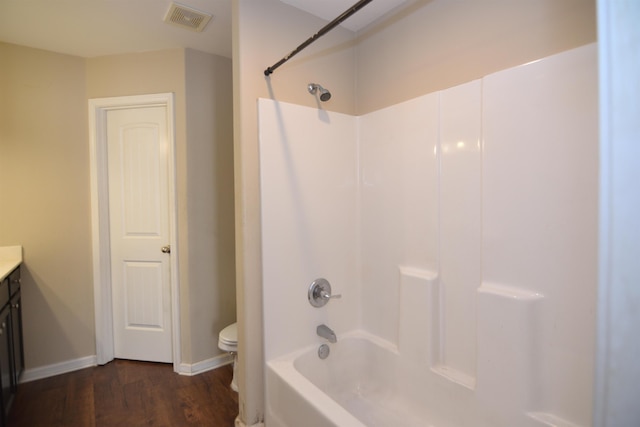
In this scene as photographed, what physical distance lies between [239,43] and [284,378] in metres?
1.61

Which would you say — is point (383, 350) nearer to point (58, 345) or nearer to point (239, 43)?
point (239, 43)

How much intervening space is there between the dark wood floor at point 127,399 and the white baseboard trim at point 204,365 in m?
0.04

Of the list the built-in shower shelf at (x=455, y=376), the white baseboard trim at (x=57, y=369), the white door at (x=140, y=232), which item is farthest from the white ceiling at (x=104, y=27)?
the white baseboard trim at (x=57, y=369)

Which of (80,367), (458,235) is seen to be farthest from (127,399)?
(458,235)

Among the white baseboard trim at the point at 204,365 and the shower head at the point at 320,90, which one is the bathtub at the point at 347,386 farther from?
the shower head at the point at 320,90

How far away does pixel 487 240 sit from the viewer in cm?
125

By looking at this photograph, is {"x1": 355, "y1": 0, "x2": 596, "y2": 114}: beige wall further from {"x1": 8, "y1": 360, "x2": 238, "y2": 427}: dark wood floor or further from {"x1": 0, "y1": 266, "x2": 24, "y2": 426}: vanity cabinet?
{"x1": 0, "y1": 266, "x2": 24, "y2": 426}: vanity cabinet

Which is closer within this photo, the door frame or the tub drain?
the tub drain

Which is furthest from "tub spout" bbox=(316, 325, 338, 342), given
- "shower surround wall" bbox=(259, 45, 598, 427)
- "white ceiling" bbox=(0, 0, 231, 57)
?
"white ceiling" bbox=(0, 0, 231, 57)

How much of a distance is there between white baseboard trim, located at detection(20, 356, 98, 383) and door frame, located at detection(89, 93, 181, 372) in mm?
74

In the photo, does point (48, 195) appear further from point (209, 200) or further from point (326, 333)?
point (326, 333)

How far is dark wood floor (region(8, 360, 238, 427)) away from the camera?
71.9 inches

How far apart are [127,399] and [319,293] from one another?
1.58 m

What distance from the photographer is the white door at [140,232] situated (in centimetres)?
243
